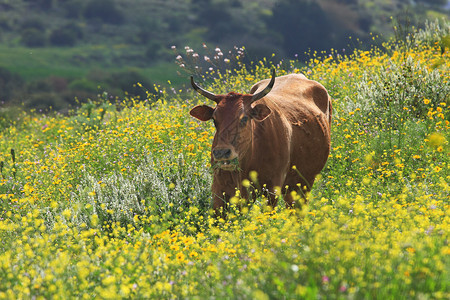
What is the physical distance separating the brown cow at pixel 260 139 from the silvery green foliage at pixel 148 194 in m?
0.63

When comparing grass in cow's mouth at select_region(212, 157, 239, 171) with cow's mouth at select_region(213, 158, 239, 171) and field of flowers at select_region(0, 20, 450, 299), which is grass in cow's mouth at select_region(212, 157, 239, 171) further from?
field of flowers at select_region(0, 20, 450, 299)

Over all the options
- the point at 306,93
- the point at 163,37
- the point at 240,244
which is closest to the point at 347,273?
the point at 240,244

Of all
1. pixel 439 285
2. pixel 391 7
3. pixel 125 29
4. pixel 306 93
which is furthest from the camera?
pixel 391 7

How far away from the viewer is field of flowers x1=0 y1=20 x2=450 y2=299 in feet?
9.49

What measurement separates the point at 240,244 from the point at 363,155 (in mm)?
3889

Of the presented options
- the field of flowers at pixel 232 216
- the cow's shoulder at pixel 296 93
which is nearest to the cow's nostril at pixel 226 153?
the field of flowers at pixel 232 216

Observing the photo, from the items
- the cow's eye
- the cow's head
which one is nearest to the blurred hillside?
the cow's head

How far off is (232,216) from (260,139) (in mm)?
1259

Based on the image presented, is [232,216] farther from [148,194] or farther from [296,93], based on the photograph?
[296,93]

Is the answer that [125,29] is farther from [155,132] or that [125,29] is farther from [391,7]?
[155,132]

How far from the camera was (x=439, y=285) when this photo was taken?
266cm

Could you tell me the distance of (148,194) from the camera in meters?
6.05

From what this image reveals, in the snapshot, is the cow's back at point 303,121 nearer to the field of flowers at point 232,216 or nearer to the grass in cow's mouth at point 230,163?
the field of flowers at point 232,216

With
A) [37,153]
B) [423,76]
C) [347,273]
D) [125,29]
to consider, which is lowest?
[125,29]
